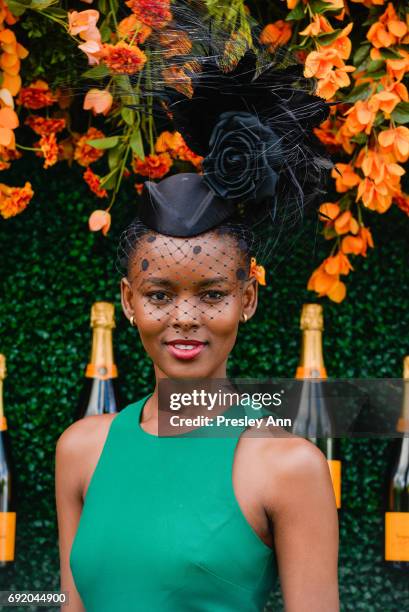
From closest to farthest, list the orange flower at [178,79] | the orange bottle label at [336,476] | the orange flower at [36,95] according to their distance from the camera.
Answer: the orange flower at [178,79] < the orange flower at [36,95] < the orange bottle label at [336,476]

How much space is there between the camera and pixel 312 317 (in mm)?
1505

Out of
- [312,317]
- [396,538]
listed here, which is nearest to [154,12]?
[312,317]

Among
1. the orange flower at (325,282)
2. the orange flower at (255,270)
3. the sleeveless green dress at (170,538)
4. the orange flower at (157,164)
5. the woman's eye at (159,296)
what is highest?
the orange flower at (157,164)

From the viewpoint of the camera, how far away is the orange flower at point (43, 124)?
1.41 meters

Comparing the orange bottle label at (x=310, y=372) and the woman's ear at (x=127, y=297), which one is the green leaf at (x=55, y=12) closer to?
the woman's ear at (x=127, y=297)

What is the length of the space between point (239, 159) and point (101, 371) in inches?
23.4

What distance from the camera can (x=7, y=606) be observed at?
55.9 inches

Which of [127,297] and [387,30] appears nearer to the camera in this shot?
[127,297]

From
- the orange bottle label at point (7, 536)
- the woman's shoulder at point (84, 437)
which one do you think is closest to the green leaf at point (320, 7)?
the woman's shoulder at point (84, 437)

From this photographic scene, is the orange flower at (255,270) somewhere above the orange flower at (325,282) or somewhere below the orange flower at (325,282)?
below

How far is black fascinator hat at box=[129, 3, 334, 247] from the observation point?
1.02 m

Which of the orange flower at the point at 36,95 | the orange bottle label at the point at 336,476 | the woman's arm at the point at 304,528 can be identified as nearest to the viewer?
the woman's arm at the point at 304,528

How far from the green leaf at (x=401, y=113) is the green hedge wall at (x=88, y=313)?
1.00ft

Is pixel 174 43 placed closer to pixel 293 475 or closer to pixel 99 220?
pixel 99 220
